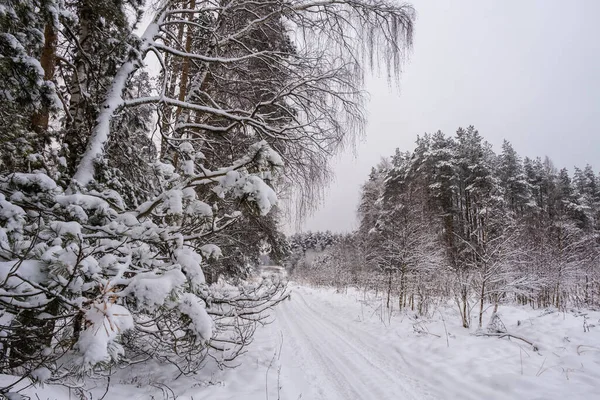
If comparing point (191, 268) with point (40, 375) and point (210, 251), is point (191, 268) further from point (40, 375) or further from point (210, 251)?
point (40, 375)

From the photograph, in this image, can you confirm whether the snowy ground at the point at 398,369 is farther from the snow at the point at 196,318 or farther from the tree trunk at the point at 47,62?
the tree trunk at the point at 47,62

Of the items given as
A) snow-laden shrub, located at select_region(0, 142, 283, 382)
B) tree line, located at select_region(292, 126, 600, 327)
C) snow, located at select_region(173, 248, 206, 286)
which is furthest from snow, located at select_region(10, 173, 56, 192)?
tree line, located at select_region(292, 126, 600, 327)

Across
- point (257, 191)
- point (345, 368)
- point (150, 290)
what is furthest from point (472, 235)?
point (150, 290)

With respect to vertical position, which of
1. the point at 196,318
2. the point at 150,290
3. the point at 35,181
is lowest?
the point at 196,318

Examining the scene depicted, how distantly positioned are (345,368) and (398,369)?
1031mm

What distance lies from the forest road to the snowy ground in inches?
0.7

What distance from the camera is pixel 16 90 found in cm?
267

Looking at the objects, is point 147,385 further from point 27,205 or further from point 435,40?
point 435,40

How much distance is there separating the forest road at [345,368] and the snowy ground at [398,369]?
17 millimetres

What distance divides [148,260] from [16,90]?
205 cm

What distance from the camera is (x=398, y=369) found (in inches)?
208

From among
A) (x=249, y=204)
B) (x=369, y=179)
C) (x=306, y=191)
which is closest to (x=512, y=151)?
(x=369, y=179)

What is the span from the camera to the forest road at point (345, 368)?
164 inches

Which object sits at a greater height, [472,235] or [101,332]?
[472,235]
